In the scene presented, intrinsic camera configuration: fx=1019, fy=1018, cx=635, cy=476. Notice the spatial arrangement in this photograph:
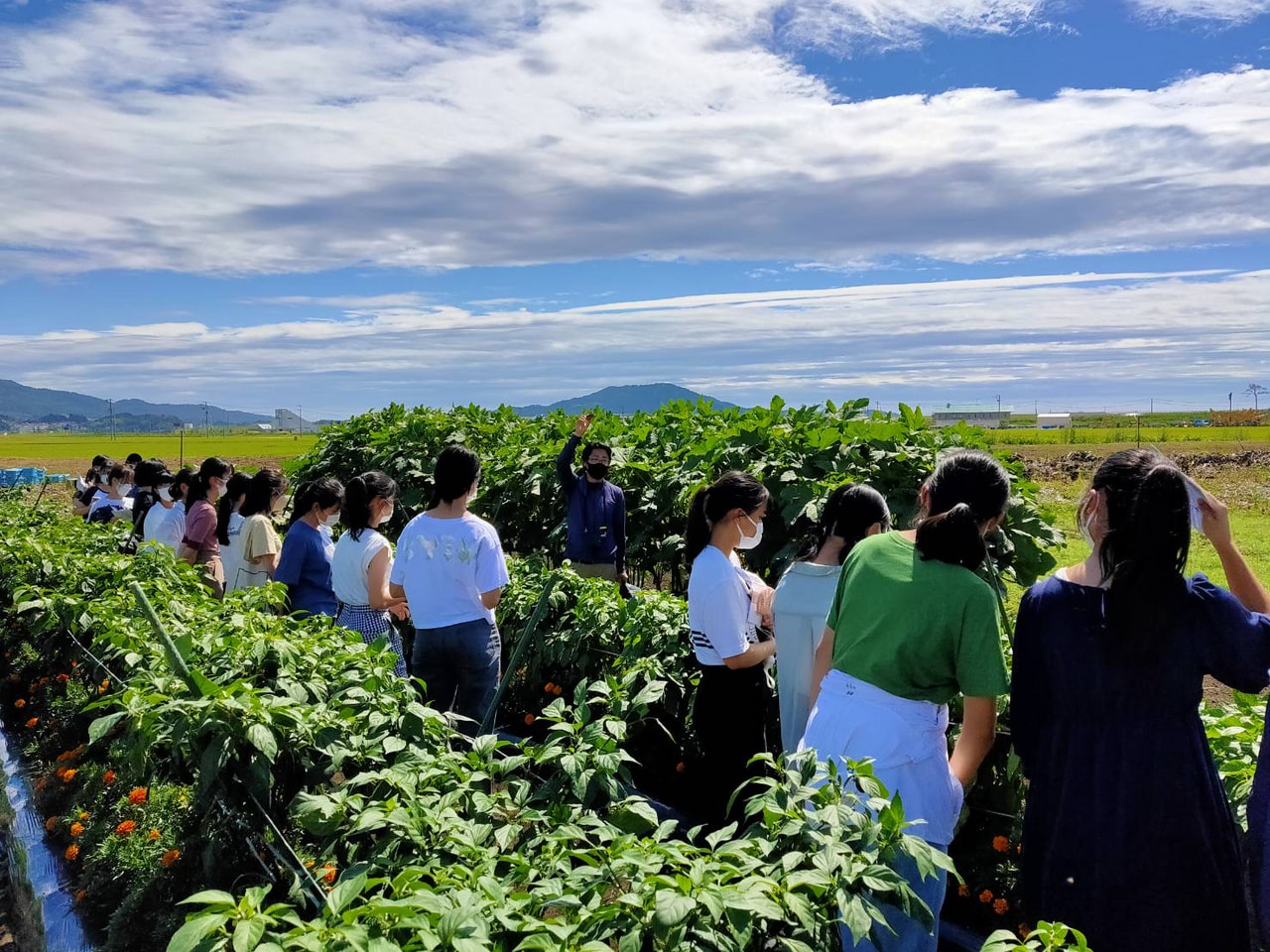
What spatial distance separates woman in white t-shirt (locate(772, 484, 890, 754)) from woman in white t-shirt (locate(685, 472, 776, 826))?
0.26 metres

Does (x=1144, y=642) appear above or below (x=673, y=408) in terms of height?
below

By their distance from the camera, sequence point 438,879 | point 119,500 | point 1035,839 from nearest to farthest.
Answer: point 438,879
point 1035,839
point 119,500

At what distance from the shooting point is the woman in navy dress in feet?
7.54

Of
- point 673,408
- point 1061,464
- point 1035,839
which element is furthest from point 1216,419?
point 1035,839

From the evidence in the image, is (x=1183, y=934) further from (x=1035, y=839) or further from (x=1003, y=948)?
(x=1003, y=948)

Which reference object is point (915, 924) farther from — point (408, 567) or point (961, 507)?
point (408, 567)

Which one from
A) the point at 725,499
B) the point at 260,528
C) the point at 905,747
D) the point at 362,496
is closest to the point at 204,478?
the point at 260,528

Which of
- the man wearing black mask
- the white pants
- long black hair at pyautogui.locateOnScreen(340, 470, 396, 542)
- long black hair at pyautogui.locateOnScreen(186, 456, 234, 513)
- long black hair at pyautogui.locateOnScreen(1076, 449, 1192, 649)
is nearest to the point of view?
long black hair at pyautogui.locateOnScreen(1076, 449, 1192, 649)

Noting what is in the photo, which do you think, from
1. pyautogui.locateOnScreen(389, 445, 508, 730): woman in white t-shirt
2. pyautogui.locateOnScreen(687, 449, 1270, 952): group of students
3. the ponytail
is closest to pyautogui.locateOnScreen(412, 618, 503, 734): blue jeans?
pyautogui.locateOnScreen(389, 445, 508, 730): woman in white t-shirt

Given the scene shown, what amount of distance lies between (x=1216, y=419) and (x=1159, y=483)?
101 metres

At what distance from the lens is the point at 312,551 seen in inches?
216

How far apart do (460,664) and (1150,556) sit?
3.26m

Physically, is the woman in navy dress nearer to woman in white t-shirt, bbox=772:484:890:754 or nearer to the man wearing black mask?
woman in white t-shirt, bbox=772:484:890:754

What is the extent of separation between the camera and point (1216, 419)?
9019 centimetres
